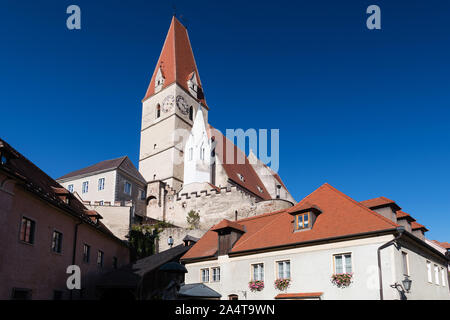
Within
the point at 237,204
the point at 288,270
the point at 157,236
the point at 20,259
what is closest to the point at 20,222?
the point at 20,259

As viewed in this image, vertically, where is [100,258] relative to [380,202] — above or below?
below

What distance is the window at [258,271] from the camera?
66.5ft

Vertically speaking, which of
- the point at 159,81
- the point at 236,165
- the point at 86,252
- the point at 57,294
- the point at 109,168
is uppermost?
the point at 159,81

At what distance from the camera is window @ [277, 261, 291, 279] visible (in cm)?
1902

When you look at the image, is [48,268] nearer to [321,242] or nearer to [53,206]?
[53,206]

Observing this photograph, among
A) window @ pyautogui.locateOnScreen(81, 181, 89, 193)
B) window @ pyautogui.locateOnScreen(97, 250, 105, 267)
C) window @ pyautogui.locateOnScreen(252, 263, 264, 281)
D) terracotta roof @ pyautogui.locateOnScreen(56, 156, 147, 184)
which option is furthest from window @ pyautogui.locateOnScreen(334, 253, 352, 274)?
window @ pyautogui.locateOnScreen(81, 181, 89, 193)

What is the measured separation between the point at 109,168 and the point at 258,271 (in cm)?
2979

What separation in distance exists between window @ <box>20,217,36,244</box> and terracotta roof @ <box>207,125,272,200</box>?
33.1 m

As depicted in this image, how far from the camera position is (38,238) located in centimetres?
1734

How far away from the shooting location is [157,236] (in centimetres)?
3641

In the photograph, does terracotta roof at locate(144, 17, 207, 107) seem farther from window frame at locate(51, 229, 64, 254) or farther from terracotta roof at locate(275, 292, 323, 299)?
terracotta roof at locate(275, 292, 323, 299)

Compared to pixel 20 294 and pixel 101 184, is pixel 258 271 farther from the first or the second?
pixel 101 184

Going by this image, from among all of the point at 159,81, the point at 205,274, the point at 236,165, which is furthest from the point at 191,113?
the point at 205,274

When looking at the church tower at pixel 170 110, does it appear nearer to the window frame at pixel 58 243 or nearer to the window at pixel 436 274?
the window frame at pixel 58 243
